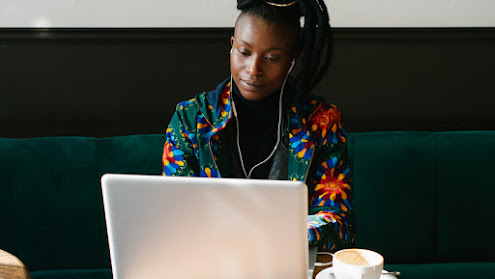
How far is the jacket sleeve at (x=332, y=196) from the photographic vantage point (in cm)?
116

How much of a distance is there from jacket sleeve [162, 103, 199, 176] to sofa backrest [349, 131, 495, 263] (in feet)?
1.94

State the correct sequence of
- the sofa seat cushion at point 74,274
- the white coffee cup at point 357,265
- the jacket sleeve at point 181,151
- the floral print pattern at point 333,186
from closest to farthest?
the white coffee cup at point 357,265
the floral print pattern at point 333,186
the jacket sleeve at point 181,151
the sofa seat cushion at point 74,274

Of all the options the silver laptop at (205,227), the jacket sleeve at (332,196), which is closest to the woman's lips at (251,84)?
the jacket sleeve at (332,196)

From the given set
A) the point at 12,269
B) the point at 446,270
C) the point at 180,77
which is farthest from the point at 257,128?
the point at 446,270

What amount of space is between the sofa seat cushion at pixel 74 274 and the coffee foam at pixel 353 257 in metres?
1.03

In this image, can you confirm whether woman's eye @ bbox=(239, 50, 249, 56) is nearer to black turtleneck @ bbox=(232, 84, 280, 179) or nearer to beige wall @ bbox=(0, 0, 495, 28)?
black turtleneck @ bbox=(232, 84, 280, 179)

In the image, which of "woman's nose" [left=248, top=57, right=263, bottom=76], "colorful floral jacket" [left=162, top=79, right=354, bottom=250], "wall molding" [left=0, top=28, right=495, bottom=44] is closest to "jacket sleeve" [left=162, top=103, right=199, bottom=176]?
"colorful floral jacket" [left=162, top=79, right=354, bottom=250]

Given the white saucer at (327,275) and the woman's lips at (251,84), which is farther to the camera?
the woman's lips at (251,84)

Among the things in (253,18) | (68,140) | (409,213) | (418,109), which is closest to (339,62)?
(418,109)

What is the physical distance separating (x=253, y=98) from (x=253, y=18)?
0.67ft

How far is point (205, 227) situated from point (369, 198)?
3.59 ft

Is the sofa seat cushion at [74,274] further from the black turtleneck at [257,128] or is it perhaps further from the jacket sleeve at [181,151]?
the black turtleneck at [257,128]

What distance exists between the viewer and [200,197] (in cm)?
80

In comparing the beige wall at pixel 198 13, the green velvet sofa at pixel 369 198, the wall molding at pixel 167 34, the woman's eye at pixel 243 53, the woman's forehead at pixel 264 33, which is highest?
the beige wall at pixel 198 13
